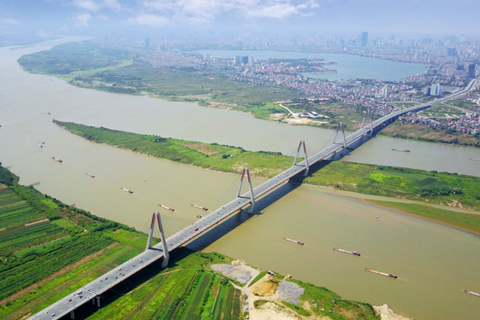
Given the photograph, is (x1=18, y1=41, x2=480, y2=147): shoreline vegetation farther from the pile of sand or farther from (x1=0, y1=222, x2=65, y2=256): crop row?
(x1=0, y1=222, x2=65, y2=256): crop row

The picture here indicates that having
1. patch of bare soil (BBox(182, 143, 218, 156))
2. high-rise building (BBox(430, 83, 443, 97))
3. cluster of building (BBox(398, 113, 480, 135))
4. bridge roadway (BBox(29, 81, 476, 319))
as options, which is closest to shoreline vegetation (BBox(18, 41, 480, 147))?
cluster of building (BBox(398, 113, 480, 135))

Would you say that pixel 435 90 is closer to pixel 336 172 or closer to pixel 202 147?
pixel 336 172

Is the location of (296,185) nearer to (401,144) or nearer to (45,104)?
(401,144)

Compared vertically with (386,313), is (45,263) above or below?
above

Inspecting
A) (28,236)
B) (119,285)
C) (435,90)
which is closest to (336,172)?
(119,285)

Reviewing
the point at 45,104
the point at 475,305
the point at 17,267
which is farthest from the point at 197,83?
the point at 475,305

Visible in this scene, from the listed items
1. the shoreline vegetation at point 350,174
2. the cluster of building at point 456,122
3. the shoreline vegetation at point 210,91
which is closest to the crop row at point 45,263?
the shoreline vegetation at point 350,174

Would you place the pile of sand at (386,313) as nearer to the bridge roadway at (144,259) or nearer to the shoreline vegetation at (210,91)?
the bridge roadway at (144,259)
